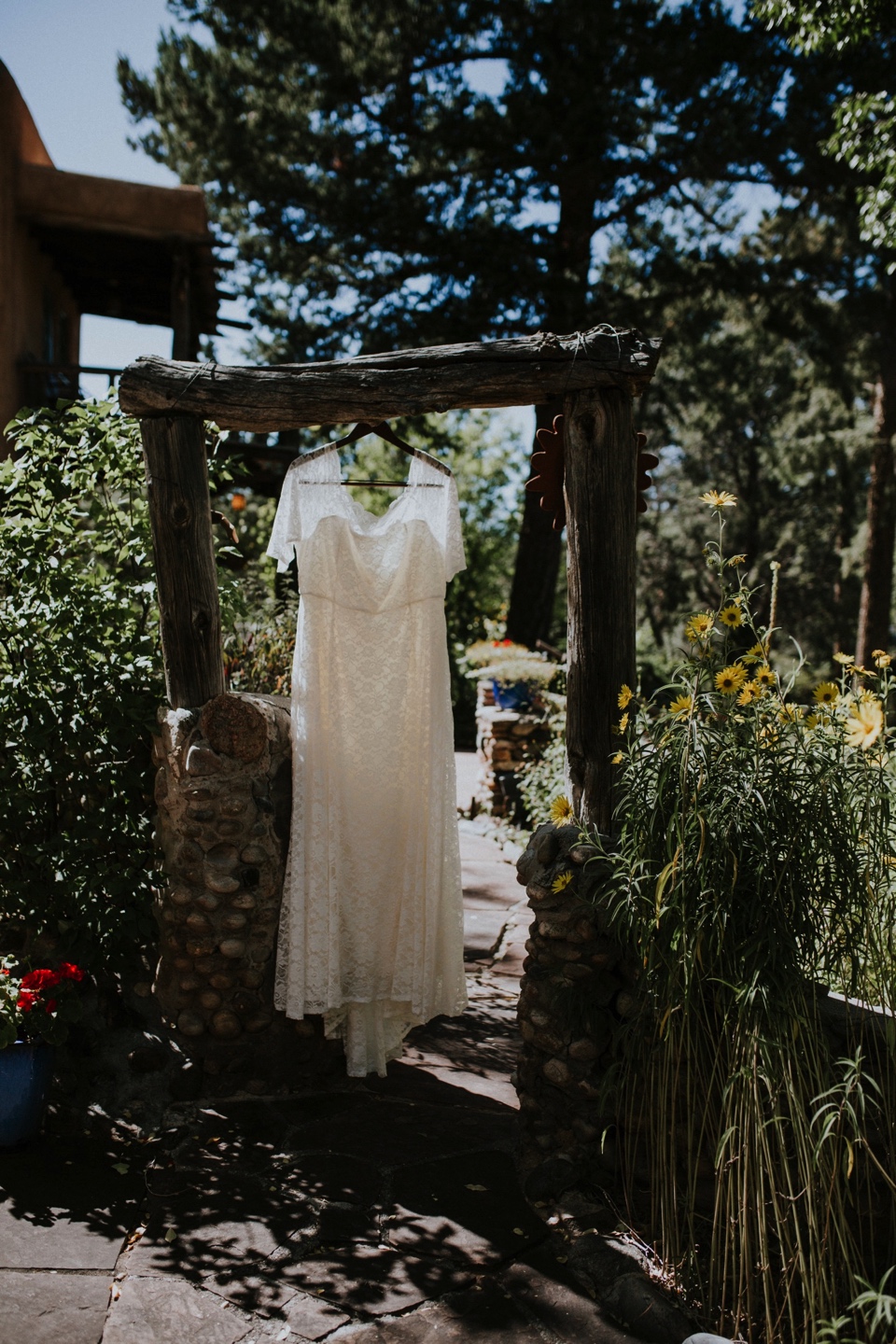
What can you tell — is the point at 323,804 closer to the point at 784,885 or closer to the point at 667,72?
the point at 784,885

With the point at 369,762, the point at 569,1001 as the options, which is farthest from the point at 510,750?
the point at 569,1001

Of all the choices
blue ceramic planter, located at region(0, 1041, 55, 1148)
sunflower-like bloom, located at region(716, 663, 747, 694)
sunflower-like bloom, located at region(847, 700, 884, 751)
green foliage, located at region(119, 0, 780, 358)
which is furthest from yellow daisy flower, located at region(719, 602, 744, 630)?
green foliage, located at region(119, 0, 780, 358)

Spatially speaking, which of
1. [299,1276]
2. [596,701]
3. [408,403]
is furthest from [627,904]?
[408,403]

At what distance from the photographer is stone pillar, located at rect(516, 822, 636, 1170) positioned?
305cm

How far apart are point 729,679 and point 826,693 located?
238mm

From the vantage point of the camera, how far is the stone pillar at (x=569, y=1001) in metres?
3.05

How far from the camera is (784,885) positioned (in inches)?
100

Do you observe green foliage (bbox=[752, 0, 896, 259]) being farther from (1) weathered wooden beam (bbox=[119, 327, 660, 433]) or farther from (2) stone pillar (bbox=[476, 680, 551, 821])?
(1) weathered wooden beam (bbox=[119, 327, 660, 433])

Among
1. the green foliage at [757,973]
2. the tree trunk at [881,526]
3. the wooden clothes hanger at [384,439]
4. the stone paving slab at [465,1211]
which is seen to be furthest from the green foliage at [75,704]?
the tree trunk at [881,526]

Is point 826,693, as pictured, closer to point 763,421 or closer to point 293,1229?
point 293,1229

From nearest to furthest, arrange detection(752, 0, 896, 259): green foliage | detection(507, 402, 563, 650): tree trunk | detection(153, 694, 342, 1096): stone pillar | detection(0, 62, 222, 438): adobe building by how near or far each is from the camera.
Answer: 1. detection(153, 694, 342, 1096): stone pillar
2. detection(752, 0, 896, 259): green foliage
3. detection(0, 62, 222, 438): adobe building
4. detection(507, 402, 563, 650): tree trunk

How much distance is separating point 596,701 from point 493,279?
852 centimetres

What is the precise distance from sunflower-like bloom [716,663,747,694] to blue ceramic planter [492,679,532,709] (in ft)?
21.2

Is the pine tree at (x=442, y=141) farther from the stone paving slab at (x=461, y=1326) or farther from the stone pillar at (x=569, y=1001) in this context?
the stone paving slab at (x=461, y=1326)
